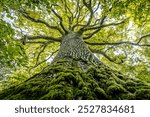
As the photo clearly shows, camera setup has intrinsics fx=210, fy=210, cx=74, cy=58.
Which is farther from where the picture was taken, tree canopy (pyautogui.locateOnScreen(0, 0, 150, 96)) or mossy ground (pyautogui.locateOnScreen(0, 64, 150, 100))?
tree canopy (pyautogui.locateOnScreen(0, 0, 150, 96))

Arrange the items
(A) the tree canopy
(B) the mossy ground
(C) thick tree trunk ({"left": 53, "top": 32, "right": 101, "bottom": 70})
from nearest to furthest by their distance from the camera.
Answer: (B) the mossy ground
(C) thick tree trunk ({"left": 53, "top": 32, "right": 101, "bottom": 70})
(A) the tree canopy

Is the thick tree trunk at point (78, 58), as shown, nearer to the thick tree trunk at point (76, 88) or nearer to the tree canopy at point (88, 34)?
the thick tree trunk at point (76, 88)

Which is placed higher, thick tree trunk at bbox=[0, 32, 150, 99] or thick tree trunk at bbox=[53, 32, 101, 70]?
thick tree trunk at bbox=[53, 32, 101, 70]

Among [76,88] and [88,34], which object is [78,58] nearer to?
[76,88]

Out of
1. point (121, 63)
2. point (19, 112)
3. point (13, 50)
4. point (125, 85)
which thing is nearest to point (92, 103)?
point (19, 112)

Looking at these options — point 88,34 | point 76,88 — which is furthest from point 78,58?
point 88,34

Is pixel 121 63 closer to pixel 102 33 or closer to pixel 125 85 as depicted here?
pixel 102 33

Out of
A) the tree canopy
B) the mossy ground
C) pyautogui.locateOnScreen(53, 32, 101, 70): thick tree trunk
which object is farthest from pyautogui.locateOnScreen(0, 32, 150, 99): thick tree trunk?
the tree canopy

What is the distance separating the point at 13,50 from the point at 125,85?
9.18 feet

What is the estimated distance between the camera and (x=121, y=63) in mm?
11188

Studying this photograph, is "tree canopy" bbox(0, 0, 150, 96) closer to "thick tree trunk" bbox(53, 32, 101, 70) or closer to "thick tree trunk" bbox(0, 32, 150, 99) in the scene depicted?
"thick tree trunk" bbox(53, 32, 101, 70)

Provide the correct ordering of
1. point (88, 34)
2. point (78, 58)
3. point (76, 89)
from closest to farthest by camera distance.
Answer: point (76, 89), point (78, 58), point (88, 34)

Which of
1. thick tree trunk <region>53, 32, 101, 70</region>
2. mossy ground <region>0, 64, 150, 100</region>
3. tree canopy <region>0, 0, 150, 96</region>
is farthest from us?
tree canopy <region>0, 0, 150, 96</region>

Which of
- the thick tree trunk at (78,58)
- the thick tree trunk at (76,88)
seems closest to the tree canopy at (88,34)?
the thick tree trunk at (78,58)
